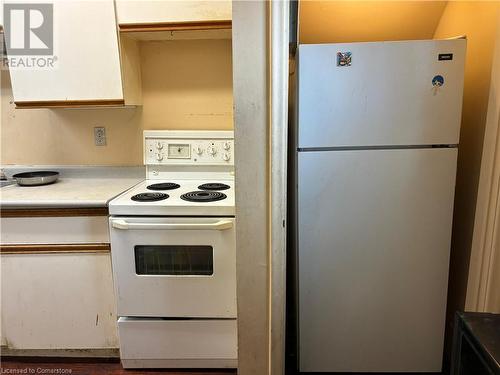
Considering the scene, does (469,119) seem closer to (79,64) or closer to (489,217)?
(489,217)

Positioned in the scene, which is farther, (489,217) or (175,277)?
(175,277)

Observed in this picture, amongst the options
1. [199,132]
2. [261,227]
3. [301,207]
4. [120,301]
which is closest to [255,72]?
[261,227]

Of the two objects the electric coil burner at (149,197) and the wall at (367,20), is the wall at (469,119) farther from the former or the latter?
the electric coil burner at (149,197)

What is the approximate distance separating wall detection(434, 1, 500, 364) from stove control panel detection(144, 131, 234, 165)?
122 cm

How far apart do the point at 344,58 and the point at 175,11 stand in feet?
2.91

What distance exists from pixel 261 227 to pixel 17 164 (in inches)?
76.3

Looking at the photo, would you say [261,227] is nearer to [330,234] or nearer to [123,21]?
[330,234]

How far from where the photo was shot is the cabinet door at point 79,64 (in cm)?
166

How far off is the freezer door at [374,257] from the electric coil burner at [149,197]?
0.67 metres

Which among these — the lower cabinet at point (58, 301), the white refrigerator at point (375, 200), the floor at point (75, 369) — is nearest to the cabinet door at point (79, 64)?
the lower cabinet at point (58, 301)

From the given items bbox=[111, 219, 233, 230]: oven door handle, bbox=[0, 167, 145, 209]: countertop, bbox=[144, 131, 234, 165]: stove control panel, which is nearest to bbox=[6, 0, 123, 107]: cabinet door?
bbox=[144, 131, 234, 165]: stove control panel

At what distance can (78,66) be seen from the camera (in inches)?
67.4

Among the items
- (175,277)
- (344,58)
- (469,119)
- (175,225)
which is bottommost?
(175,277)

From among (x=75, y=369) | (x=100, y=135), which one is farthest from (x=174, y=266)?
(x=100, y=135)
